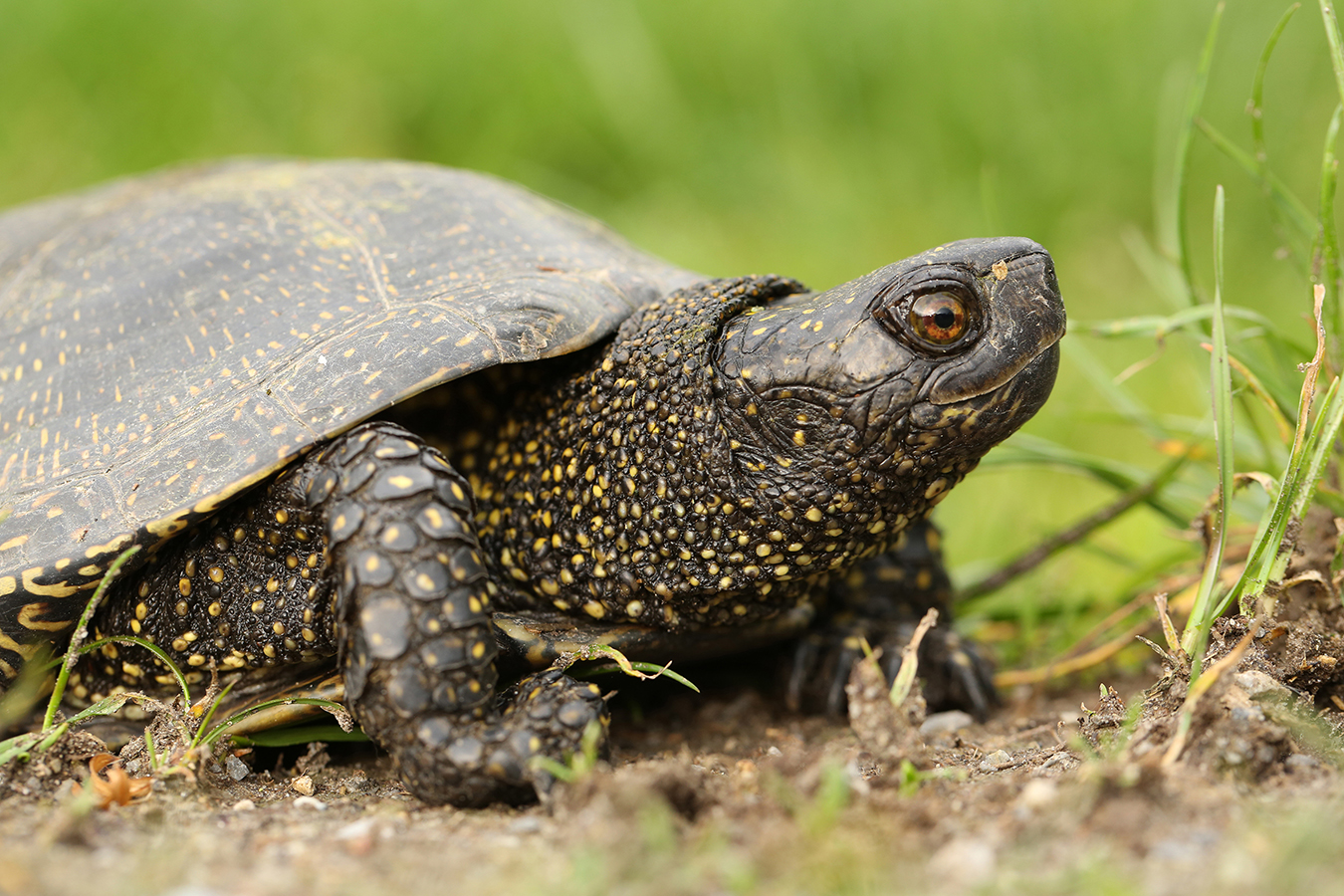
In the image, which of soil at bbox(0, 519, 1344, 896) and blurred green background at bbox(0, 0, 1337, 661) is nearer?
soil at bbox(0, 519, 1344, 896)

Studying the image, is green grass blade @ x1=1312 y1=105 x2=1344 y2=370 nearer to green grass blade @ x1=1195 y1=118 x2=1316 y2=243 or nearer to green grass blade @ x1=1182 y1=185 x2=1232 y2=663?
green grass blade @ x1=1195 y1=118 x2=1316 y2=243

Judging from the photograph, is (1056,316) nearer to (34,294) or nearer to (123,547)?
(123,547)

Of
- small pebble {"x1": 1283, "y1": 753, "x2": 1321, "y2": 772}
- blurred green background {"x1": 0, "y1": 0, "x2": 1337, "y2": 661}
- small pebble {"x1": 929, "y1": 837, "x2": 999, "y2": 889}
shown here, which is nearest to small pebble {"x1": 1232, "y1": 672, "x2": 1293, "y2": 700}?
small pebble {"x1": 1283, "y1": 753, "x2": 1321, "y2": 772}

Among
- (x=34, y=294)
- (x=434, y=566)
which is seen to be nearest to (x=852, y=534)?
(x=434, y=566)

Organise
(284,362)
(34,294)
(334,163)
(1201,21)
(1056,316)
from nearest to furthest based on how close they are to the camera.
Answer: (1056,316)
(284,362)
(34,294)
(334,163)
(1201,21)

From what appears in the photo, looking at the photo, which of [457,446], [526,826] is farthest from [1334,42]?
[526,826]
